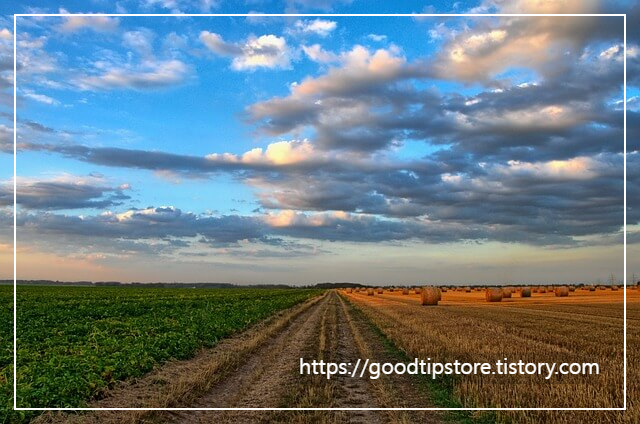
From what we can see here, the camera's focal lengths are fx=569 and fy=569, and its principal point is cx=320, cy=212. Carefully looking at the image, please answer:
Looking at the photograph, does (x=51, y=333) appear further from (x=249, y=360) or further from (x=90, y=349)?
(x=249, y=360)

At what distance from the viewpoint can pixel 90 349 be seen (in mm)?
18719

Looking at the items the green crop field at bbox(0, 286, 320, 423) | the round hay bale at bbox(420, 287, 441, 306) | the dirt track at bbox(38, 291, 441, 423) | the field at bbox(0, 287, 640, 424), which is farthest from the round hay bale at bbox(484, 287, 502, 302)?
the dirt track at bbox(38, 291, 441, 423)

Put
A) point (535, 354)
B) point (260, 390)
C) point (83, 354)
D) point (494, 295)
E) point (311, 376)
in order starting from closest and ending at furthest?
point (260, 390) → point (311, 376) → point (535, 354) → point (83, 354) → point (494, 295)

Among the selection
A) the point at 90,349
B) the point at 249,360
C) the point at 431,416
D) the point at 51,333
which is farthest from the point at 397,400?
the point at 51,333

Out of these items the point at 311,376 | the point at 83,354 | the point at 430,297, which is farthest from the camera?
the point at 430,297

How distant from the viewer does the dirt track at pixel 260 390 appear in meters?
10.8

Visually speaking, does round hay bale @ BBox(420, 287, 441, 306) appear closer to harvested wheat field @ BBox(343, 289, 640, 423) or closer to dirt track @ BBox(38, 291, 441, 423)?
harvested wheat field @ BBox(343, 289, 640, 423)

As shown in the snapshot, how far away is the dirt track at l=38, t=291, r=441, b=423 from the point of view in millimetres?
10828

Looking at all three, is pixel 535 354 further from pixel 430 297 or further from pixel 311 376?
pixel 430 297

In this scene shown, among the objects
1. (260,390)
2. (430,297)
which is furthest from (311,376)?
(430,297)

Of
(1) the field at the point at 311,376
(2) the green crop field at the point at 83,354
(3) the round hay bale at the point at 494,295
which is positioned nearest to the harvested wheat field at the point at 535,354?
(1) the field at the point at 311,376

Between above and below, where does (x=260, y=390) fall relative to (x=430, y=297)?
above

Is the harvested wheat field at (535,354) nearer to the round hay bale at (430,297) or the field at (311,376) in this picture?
the field at (311,376)

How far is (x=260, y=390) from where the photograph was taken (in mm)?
13266
